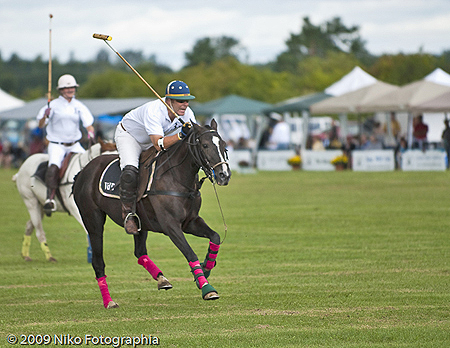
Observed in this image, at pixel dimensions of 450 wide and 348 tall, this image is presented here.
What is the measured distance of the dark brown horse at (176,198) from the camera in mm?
8062

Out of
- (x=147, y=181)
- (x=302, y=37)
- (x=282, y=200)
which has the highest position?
(x=302, y=37)

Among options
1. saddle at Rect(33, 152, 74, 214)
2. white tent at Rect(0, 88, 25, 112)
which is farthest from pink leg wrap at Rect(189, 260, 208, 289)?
white tent at Rect(0, 88, 25, 112)

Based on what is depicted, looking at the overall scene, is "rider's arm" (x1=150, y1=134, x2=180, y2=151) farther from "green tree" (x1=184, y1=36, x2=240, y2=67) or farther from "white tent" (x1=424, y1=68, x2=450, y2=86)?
"green tree" (x1=184, y1=36, x2=240, y2=67)

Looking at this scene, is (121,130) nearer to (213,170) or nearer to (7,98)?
(213,170)

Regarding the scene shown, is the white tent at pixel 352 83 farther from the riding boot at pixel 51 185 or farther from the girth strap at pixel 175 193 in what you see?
the girth strap at pixel 175 193

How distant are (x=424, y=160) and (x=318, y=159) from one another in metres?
5.69

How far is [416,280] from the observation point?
9539 mm

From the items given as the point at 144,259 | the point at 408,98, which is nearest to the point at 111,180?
the point at 144,259

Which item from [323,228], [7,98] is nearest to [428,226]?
[323,228]

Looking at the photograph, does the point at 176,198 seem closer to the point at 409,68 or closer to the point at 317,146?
the point at 317,146

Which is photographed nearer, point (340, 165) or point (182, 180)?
point (182, 180)

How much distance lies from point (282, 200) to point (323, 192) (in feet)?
7.68

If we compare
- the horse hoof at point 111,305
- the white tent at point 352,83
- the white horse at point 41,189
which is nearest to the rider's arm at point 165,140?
the horse hoof at point 111,305

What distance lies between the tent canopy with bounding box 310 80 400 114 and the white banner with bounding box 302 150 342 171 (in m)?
1.91
